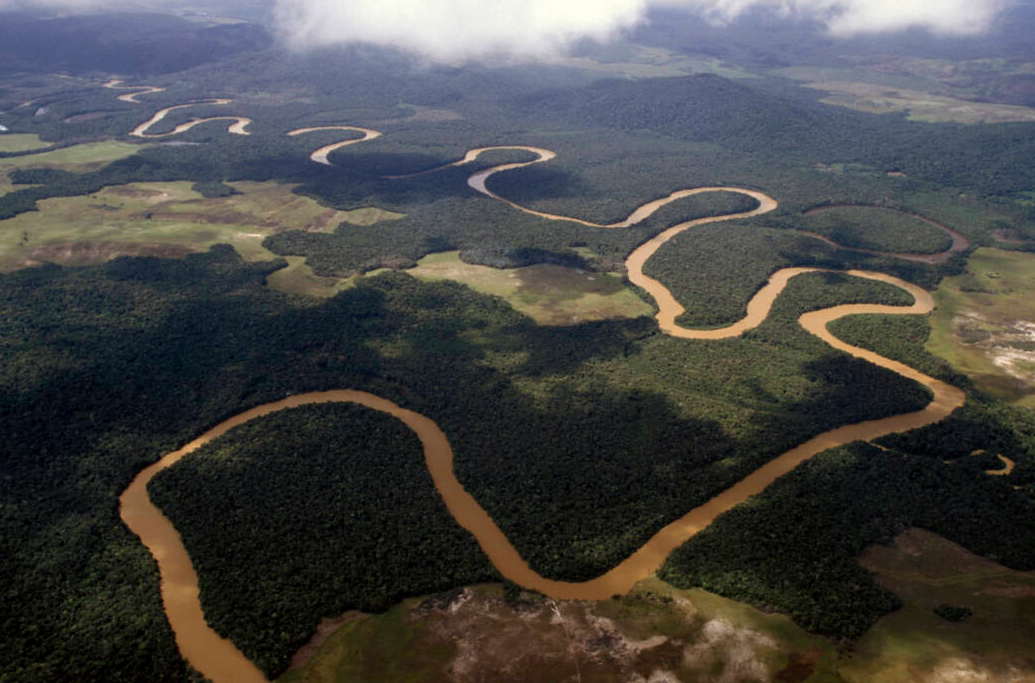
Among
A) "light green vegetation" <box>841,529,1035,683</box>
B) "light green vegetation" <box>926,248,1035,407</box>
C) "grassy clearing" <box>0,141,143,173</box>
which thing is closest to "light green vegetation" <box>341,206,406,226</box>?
"grassy clearing" <box>0,141,143,173</box>

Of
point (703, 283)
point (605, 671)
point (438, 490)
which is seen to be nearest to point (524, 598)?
point (605, 671)

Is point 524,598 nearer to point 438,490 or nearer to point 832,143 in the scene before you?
point 438,490

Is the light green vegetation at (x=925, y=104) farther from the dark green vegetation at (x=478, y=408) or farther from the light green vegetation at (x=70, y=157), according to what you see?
the light green vegetation at (x=70, y=157)

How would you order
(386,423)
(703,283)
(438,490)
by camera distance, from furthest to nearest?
(703,283)
(386,423)
(438,490)

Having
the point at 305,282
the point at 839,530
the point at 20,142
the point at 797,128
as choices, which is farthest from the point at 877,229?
the point at 20,142

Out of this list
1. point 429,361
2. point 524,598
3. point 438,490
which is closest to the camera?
point 524,598

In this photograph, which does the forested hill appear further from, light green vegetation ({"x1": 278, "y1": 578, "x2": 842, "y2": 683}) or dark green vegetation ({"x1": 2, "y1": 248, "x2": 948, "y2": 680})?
light green vegetation ({"x1": 278, "y1": 578, "x2": 842, "y2": 683})

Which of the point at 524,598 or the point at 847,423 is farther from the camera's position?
the point at 847,423
